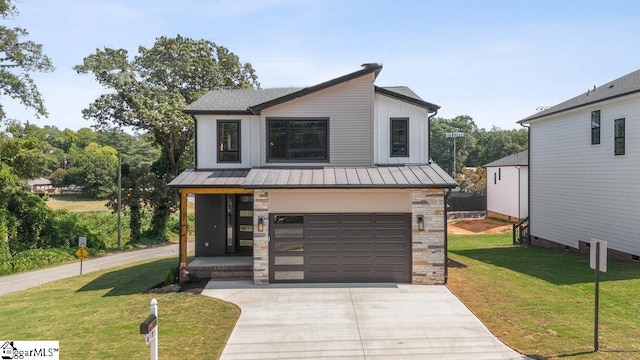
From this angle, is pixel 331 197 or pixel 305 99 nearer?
pixel 331 197

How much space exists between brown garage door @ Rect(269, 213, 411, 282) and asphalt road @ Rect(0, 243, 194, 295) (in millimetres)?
11762

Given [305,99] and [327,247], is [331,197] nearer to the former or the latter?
[327,247]

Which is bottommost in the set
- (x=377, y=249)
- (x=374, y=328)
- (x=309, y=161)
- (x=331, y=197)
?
(x=374, y=328)

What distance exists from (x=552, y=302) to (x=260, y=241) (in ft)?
24.5

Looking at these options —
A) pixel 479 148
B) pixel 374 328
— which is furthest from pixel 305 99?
pixel 479 148

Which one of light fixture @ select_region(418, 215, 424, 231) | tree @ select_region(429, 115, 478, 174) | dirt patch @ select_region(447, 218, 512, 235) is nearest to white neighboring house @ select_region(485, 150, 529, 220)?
dirt patch @ select_region(447, 218, 512, 235)

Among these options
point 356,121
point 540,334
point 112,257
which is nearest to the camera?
point 540,334

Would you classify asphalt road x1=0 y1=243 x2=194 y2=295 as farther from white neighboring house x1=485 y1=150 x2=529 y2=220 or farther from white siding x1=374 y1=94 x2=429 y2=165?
white neighboring house x1=485 y1=150 x2=529 y2=220

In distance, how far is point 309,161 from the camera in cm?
1339

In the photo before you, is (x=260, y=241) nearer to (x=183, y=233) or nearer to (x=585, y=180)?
(x=183, y=233)

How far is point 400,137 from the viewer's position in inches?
539

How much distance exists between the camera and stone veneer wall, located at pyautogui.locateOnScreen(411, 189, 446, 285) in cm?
1176

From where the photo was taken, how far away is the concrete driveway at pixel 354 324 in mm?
7250

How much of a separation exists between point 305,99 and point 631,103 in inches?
446
